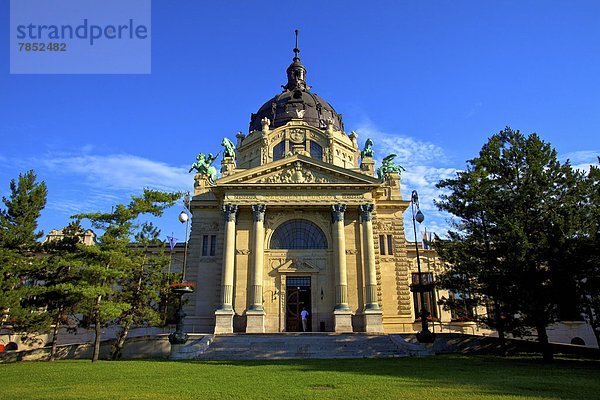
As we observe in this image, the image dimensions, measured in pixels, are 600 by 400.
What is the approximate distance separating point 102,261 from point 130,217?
2.96 metres

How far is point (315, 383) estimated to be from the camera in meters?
11.9

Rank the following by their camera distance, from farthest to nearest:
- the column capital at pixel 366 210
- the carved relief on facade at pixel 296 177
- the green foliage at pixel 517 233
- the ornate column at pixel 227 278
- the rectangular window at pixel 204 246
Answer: the rectangular window at pixel 204 246, the carved relief on facade at pixel 296 177, the column capital at pixel 366 210, the ornate column at pixel 227 278, the green foliage at pixel 517 233

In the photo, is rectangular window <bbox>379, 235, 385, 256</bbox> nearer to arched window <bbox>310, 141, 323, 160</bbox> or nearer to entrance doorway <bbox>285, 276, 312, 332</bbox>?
entrance doorway <bbox>285, 276, 312, 332</bbox>

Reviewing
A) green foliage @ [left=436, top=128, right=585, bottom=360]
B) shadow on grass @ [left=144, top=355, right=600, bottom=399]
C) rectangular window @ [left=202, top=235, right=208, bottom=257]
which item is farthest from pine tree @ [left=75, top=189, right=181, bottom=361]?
green foliage @ [left=436, top=128, right=585, bottom=360]

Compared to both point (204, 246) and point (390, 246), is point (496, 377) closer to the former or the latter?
point (390, 246)

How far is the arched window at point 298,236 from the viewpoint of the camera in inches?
1332

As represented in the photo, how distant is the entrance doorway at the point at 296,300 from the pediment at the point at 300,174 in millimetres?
7795

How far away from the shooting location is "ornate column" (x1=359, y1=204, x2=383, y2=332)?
29906 mm

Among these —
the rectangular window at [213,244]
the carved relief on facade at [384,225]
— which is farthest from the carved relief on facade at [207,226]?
the carved relief on facade at [384,225]

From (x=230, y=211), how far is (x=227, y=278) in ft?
17.2

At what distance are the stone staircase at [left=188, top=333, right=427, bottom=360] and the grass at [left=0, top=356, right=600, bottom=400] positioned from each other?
19.9 feet

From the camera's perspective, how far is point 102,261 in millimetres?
24500

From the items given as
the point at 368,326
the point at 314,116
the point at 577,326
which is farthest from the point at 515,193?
the point at 314,116

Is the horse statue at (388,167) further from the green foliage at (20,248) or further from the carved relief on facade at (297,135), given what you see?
the green foliage at (20,248)
